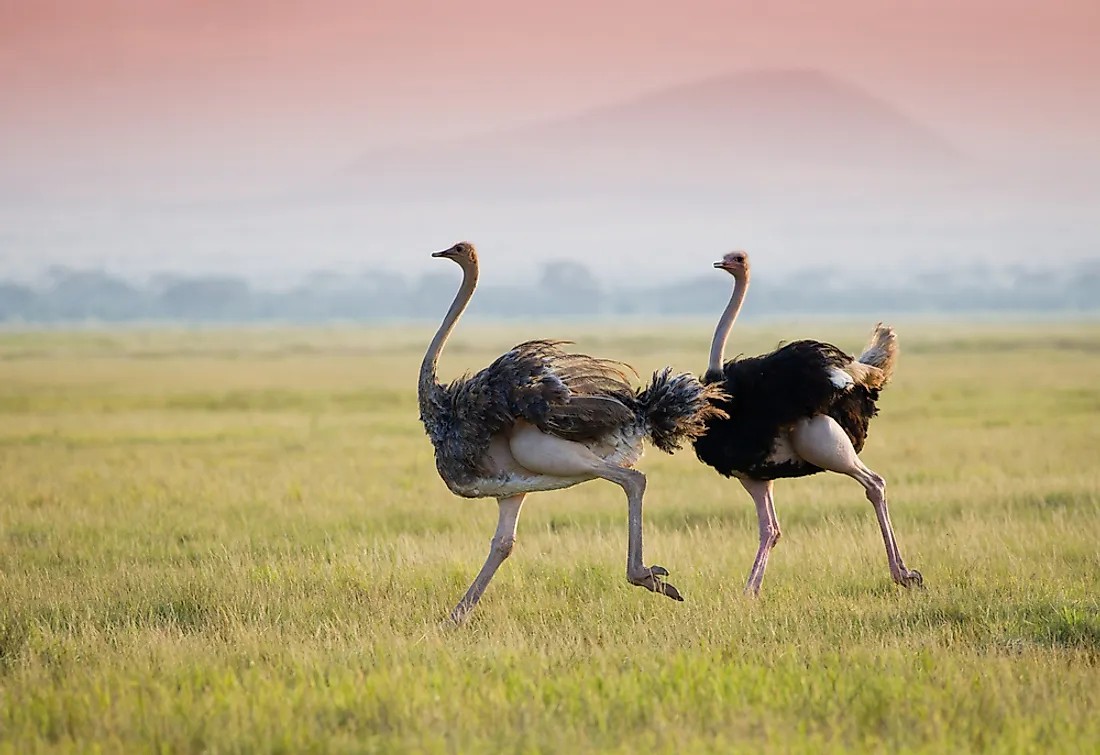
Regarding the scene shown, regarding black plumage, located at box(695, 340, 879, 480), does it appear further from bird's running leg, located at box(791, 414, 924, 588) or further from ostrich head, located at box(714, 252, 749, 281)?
ostrich head, located at box(714, 252, 749, 281)

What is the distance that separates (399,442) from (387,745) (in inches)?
657

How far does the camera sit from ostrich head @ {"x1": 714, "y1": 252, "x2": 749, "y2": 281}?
916cm

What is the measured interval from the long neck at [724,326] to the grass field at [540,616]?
1390 mm

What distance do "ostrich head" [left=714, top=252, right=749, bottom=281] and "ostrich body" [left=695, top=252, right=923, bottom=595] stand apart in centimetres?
14

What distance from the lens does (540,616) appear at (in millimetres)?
7934

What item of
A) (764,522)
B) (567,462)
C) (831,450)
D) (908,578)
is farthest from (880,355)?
(567,462)

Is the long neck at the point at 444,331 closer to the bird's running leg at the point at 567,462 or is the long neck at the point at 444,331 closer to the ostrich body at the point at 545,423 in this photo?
the ostrich body at the point at 545,423

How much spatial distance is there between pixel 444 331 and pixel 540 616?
5.66ft

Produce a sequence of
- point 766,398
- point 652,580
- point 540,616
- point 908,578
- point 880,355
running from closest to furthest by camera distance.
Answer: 1. point 652,580
2. point 540,616
3. point 766,398
4. point 908,578
5. point 880,355

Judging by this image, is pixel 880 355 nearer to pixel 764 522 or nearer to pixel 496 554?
pixel 764 522

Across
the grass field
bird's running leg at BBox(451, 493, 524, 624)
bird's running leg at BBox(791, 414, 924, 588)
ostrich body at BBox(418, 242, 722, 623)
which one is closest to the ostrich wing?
ostrich body at BBox(418, 242, 722, 623)

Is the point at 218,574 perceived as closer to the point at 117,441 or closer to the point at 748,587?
the point at 748,587

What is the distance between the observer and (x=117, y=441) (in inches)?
885

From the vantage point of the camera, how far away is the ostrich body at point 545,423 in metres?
7.73
